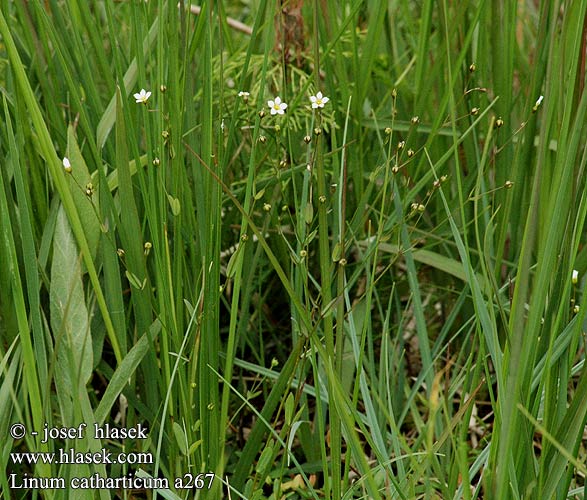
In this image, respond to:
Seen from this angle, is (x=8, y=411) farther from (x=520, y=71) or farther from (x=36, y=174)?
(x=520, y=71)

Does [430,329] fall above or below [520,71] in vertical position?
below

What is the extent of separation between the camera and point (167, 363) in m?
1.10

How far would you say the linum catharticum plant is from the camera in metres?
0.97

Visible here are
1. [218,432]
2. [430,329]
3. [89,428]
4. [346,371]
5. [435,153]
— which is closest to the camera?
[89,428]

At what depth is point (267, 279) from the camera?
1.67 metres

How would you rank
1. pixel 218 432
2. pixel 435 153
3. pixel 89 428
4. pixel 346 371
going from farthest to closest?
pixel 435 153 < pixel 346 371 < pixel 218 432 < pixel 89 428

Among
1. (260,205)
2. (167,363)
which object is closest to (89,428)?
(167,363)

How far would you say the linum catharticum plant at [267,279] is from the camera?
973mm

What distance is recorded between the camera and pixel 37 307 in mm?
1084

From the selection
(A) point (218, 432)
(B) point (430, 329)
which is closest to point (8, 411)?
(A) point (218, 432)

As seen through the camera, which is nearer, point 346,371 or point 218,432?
point 218,432

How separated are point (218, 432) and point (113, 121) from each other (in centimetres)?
51

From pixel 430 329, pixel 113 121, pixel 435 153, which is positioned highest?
pixel 113 121

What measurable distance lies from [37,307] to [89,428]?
18 centimetres
